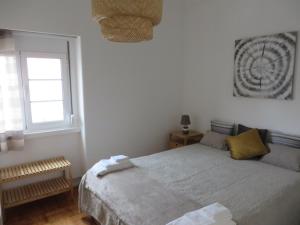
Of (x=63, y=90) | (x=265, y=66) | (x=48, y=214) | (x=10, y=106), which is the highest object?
(x=265, y=66)

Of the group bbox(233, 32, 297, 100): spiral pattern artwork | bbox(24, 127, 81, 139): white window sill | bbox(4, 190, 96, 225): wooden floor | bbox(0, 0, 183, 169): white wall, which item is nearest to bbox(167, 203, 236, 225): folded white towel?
bbox(4, 190, 96, 225): wooden floor

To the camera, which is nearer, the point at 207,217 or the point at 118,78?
the point at 207,217

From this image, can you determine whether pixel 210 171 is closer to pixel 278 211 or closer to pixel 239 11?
pixel 278 211

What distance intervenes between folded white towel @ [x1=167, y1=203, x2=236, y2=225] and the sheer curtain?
6.97ft

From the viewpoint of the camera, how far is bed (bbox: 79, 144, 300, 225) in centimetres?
170

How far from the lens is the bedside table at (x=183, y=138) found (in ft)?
11.8

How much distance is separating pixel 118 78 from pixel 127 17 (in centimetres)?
205

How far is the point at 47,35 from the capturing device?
289cm

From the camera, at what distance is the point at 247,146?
273 cm

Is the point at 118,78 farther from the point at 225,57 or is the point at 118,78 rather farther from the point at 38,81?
the point at 225,57

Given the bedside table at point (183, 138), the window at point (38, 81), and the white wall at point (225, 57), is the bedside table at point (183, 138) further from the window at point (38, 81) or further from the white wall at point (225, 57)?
the window at point (38, 81)

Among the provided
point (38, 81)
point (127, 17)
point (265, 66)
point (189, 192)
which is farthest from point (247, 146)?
point (38, 81)

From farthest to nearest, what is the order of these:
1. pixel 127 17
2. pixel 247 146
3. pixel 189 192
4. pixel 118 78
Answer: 1. pixel 118 78
2. pixel 247 146
3. pixel 189 192
4. pixel 127 17

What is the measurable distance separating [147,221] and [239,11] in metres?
2.82
